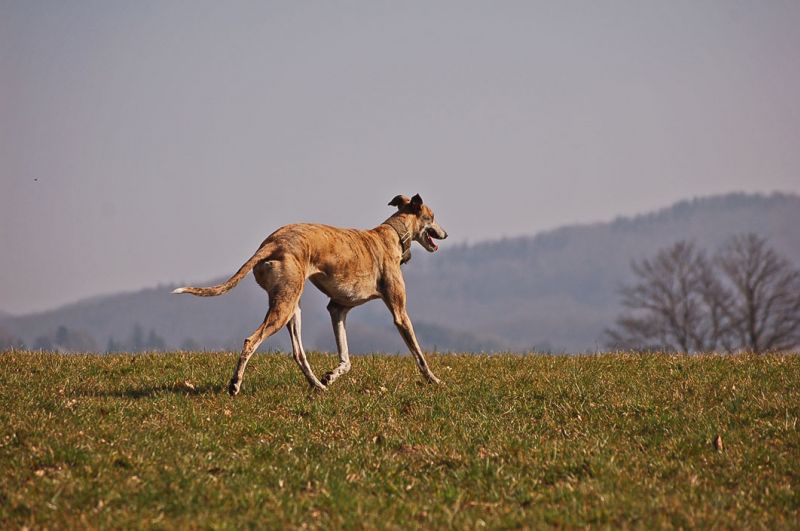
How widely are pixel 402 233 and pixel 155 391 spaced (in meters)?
5.38

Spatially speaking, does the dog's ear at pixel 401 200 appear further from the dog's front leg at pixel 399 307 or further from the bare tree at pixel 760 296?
the bare tree at pixel 760 296

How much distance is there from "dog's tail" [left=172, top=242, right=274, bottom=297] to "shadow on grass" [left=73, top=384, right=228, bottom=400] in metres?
1.67

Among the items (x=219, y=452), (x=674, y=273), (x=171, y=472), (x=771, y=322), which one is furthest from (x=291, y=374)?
(x=674, y=273)

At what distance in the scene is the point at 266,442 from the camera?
10.9 meters

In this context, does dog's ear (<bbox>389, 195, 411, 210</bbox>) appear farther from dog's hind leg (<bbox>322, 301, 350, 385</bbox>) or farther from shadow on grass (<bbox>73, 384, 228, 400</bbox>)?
shadow on grass (<bbox>73, 384, 228, 400</bbox>)

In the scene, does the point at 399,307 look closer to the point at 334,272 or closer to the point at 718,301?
the point at 334,272

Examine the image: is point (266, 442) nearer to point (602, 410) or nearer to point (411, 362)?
point (602, 410)

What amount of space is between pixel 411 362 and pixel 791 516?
979cm

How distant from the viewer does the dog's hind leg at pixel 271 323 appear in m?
13.2

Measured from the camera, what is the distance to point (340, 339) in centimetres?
1523

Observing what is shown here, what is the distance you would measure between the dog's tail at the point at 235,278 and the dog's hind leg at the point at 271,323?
593 mm

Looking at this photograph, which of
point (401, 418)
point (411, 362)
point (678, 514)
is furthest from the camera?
point (411, 362)

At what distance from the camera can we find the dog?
13352 millimetres

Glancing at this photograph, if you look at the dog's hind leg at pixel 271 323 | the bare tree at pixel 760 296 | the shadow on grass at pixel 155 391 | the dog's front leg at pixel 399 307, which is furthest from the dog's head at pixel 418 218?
the bare tree at pixel 760 296
